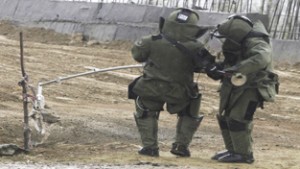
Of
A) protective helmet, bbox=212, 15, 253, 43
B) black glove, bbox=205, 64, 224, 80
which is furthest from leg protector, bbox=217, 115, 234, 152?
protective helmet, bbox=212, 15, 253, 43

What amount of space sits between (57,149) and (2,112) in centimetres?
250

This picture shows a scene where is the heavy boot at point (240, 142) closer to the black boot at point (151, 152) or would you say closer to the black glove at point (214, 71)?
the black glove at point (214, 71)

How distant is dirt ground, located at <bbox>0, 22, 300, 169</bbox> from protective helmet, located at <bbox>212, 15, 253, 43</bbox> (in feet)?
4.55

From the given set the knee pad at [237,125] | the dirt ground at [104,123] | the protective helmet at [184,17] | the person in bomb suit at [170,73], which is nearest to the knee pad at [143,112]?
the person in bomb suit at [170,73]

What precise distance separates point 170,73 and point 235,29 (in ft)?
2.79

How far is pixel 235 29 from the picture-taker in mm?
7711

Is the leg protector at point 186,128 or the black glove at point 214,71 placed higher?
the black glove at point 214,71

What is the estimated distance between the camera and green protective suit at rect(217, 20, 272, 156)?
7.53 m

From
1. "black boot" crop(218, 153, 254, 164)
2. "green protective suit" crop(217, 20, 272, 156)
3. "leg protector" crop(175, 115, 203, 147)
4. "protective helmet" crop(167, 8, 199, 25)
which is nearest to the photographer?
"green protective suit" crop(217, 20, 272, 156)

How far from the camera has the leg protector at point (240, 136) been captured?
25.5 ft

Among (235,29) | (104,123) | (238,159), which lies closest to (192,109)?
(238,159)

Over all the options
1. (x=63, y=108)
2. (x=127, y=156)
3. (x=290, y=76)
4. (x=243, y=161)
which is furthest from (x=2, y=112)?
(x=290, y=76)

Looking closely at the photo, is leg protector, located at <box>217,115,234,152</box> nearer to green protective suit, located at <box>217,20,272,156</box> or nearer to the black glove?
green protective suit, located at <box>217,20,272,156</box>

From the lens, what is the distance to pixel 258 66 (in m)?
7.40
